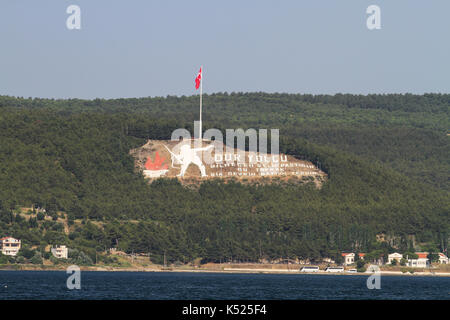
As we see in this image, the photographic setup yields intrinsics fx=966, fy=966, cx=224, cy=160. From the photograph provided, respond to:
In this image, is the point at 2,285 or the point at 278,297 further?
A: the point at 2,285
